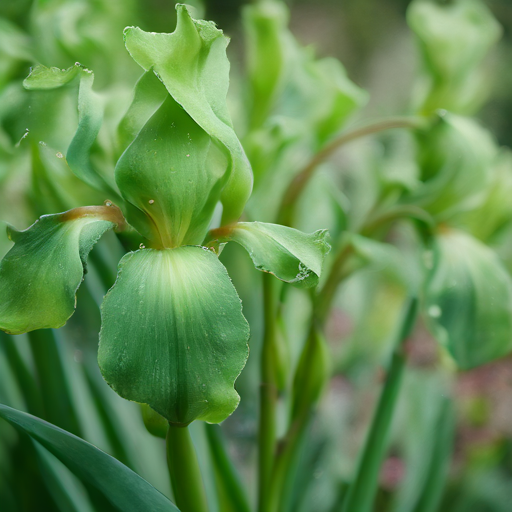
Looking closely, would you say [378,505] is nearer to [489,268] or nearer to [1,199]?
[489,268]

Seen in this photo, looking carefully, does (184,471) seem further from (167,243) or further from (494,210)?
(494,210)

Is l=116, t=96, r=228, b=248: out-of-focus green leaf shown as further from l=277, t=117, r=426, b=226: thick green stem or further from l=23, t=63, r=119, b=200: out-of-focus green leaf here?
l=277, t=117, r=426, b=226: thick green stem

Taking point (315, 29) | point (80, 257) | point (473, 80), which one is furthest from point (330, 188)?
point (315, 29)

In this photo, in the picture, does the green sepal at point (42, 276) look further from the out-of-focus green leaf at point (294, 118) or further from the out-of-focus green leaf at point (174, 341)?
the out-of-focus green leaf at point (294, 118)

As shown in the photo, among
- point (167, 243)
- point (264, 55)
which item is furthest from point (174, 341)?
point (264, 55)

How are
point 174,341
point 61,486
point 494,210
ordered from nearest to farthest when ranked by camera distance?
point 174,341 < point 61,486 < point 494,210

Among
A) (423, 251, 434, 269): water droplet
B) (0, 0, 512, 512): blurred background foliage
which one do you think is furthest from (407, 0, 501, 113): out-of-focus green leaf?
(423, 251, 434, 269): water droplet
